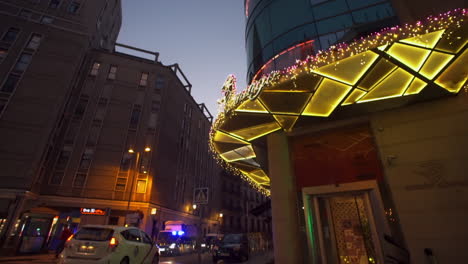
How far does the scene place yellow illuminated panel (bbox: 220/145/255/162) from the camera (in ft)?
43.5

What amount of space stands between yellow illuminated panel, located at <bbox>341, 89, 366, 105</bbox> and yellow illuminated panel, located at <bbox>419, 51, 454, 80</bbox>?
5.48ft

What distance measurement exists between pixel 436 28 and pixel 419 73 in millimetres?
1826

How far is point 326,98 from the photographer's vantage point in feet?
27.1

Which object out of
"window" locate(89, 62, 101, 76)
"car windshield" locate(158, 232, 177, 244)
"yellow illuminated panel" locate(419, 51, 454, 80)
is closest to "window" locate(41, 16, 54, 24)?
"window" locate(89, 62, 101, 76)

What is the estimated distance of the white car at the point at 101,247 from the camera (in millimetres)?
6203

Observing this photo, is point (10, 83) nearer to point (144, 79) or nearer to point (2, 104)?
point (2, 104)

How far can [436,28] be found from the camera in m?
5.37

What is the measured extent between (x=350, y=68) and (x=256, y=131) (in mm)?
5063

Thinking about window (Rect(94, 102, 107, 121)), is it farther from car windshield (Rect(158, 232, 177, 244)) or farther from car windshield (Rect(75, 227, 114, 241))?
car windshield (Rect(75, 227, 114, 241))

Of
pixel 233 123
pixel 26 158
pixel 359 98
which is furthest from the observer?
pixel 26 158

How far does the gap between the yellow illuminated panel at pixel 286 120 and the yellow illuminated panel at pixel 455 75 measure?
477cm

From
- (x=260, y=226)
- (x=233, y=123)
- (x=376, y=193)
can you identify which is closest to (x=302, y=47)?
(x=233, y=123)

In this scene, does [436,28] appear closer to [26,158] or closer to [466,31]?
[466,31]

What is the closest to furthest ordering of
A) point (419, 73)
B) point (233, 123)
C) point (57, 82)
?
point (419, 73) < point (233, 123) < point (57, 82)
